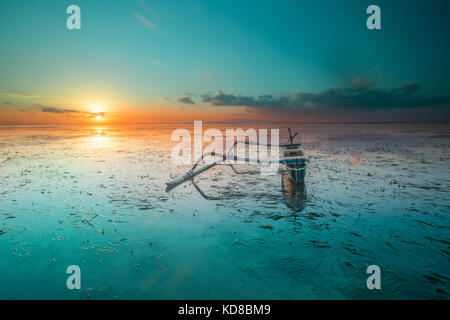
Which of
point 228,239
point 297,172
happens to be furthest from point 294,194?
point 228,239

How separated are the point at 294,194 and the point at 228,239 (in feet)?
16.0

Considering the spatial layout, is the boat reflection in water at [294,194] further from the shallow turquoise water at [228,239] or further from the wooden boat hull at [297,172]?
the wooden boat hull at [297,172]

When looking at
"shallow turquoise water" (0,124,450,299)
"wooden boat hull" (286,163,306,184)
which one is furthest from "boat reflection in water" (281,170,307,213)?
"wooden boat hull" (286,163,306,184)

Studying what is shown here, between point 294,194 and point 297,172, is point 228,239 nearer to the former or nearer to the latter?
point 294,194

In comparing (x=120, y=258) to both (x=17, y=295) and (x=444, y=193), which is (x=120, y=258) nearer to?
(x=17, y=295)

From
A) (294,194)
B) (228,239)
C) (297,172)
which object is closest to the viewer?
(228,239)

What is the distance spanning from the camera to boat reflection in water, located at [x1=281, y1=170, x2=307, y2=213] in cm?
858

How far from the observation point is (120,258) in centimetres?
551

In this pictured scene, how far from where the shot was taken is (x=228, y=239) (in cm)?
640

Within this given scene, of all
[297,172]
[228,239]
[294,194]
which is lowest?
[228,239]

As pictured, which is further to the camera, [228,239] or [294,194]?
[294,194]

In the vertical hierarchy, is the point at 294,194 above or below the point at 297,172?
below
